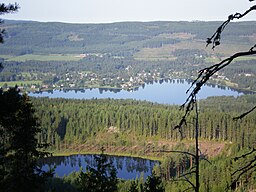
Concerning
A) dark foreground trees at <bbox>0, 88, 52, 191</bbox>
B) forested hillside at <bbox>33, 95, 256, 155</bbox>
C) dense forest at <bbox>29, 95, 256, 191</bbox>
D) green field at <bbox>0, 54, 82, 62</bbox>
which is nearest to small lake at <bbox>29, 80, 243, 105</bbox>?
dense forest at <bbox>29, 95, 256, 191</bbox>

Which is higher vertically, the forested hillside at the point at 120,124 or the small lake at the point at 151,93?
the forested hillside at the point at 120,124

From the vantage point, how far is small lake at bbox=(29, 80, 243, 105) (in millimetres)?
91562

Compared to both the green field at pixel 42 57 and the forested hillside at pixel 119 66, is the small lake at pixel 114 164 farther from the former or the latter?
the green field at pixel 42 57

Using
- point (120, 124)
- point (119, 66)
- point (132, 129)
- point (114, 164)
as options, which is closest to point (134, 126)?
point (132, 129)

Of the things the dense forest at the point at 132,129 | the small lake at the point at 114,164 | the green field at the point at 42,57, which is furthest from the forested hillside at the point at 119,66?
the small lake at the point at 114,164

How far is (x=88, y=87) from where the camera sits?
4643 inches

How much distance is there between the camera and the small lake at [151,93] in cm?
9156

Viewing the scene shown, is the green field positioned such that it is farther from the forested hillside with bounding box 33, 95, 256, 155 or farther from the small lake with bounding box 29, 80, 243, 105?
the forested hillside with bounding box 33, 95, 256, 155

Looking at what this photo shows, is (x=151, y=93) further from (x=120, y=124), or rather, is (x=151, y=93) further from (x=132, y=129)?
(x=132, y=129)

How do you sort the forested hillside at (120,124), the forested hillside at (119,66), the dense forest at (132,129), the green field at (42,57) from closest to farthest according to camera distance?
the dense forest at (132,129) < the forested hillside at (120,124) < the forested hillside at (119,66) < the green field at (42,57)

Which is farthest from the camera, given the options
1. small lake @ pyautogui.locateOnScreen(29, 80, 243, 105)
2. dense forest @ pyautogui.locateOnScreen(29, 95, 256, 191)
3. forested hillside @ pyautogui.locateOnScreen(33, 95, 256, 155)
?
small lake @ pyautogui.locateOnScreen(29, 80, 243, 105)

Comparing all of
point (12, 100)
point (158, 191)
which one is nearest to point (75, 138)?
point (158, 191)

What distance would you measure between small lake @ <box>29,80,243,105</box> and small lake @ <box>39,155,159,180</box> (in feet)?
129

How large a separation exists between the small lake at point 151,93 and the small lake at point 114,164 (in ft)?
129
